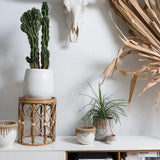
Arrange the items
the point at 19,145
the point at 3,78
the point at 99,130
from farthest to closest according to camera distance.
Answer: the point at 3,78, the point at 99,130, the point at 19,145

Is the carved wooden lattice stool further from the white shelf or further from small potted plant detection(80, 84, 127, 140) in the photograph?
small potted plant detection(80, 84, 127, 140)

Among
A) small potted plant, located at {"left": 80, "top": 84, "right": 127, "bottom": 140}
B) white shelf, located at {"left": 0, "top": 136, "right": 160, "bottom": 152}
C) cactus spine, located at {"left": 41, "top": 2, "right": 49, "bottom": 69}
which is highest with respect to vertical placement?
cactus spine, located at {"left": 41, "top": 2, "right": 49, "bottom": 69}

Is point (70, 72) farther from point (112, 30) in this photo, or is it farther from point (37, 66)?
point (112, 30)

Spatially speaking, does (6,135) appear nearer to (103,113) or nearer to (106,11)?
(103,113)

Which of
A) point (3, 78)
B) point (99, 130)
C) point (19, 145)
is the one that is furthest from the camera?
point (3, 78)

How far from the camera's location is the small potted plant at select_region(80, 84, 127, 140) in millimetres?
1365

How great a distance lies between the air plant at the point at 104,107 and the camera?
1.42m

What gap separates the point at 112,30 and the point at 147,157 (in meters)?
0.85

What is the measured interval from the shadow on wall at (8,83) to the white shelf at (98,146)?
0.30 meters

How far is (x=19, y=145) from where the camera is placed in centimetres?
125

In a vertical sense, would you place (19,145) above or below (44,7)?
below

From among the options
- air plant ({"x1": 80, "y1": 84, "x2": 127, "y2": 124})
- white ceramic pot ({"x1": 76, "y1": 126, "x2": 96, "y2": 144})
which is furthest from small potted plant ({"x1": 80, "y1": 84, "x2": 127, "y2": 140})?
white ceramic pot ({"x1": 76, "y1": 126, "x2": 96, "y2": 144})

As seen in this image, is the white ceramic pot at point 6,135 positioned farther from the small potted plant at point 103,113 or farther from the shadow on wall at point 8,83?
the small potted plant at point 103,113

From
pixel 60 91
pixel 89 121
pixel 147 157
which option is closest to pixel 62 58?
pixel 60 91
